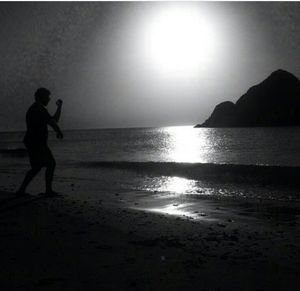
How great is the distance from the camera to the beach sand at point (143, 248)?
3713 millimetres

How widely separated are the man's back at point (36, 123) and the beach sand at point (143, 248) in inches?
55.3

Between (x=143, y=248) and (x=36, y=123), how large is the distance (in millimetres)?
4757

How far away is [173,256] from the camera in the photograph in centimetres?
455

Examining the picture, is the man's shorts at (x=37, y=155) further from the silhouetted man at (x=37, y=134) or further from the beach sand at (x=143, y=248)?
the beach sand at (x=143, y=248)

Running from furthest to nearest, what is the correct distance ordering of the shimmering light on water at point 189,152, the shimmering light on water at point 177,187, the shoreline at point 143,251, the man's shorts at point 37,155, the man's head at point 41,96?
the shimmering light on water at point 189,152 < the shimmering light on water at point 177,187 < the man's head at point 41,96 < the man's shorts at point 37,155 < the shoreline at point 143,251

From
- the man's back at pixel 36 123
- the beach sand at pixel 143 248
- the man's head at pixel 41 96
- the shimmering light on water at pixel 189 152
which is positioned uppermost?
the man's head at pixel 41 96

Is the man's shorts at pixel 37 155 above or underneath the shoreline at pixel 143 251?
above

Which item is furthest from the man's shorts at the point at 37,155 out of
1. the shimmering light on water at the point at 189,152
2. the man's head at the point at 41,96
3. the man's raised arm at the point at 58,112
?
the shimmering light on water at the point at 189,152

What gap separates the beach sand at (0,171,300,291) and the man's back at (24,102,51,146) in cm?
141

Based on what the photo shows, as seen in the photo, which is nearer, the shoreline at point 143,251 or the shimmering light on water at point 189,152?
the shoreline at point 143,251

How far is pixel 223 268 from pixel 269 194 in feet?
30.3

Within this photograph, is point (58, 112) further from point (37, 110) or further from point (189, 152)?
point (189, 152)

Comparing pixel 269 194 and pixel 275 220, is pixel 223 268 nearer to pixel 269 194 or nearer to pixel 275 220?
pixel 275 220

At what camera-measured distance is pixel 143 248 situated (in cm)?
492
